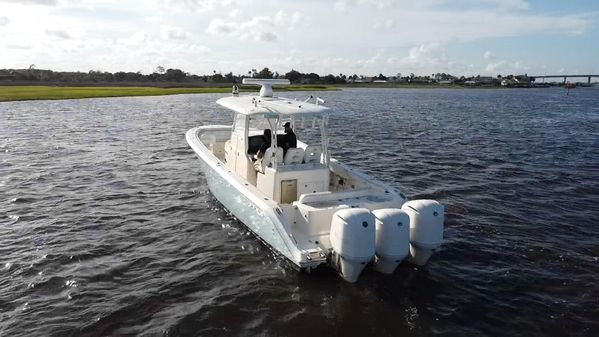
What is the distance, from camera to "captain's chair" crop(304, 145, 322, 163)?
12.4m

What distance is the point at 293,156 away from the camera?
39.9ft

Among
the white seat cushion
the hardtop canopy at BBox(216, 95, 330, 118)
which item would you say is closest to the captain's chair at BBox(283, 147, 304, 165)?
the white seat cushion

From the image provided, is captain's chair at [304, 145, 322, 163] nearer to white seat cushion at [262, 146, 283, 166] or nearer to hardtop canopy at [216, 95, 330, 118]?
white seat cushion at [262, 146, 283, 166]

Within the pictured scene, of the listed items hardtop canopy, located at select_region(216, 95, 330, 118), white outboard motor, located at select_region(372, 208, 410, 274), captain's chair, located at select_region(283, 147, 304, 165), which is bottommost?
white outboard motor, located at select_region(372, 208, 410, 274)

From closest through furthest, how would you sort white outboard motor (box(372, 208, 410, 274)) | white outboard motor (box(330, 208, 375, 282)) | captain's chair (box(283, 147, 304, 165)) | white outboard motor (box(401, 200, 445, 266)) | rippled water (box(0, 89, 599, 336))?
rippled water (box(0, 89, 599, 336)) < white outboard motor (box(330, 208, 375, 282)) < white outboard motor (box(372, 208, 410, 274)) < white outboard motor (box(401, 200, 445, 266)) < captain's chair (box(283, 147, 304, 165))

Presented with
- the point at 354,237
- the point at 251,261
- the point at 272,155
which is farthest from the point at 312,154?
the point at 354,237

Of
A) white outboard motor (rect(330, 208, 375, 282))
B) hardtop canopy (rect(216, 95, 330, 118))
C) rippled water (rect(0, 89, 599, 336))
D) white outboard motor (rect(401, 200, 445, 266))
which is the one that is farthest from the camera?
hardtop canopy (rect(216, 95, 330, 118))

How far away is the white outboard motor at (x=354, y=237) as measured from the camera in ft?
28.4

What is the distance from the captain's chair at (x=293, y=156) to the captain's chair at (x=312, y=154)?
0.64 feet

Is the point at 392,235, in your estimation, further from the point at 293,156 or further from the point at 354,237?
the point at 293,156

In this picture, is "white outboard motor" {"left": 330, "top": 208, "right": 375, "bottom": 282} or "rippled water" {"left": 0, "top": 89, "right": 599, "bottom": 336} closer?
"rippled water" {"left": 0, "top": 89, "right": 599, "bottom": 336}

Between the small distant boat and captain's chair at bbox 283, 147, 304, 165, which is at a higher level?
captain's chair at bbox 283, 147, 304, 165

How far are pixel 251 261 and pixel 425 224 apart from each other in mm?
4017

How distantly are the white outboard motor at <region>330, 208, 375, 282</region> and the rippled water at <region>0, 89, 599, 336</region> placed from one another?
921mm
